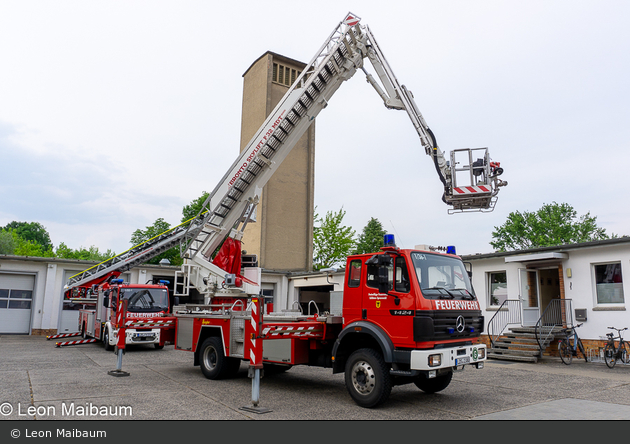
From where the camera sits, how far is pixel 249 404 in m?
7.26

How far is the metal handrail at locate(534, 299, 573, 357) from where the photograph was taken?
13.7 metres

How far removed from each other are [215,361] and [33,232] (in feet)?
285

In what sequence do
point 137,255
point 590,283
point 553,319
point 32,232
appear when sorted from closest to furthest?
point 590,283, point 553,319, point 137,255, point 32,232

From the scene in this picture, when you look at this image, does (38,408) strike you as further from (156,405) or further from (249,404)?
(249,404)

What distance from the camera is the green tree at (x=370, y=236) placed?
44.4 metres

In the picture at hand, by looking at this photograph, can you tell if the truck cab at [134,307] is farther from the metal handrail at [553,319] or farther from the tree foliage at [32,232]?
the tree foliage at [32,232]

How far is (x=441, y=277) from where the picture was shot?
24.7ft

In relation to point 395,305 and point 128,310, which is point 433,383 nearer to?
point 395,305

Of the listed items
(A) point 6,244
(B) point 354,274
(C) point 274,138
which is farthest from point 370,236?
(A) point 6,244

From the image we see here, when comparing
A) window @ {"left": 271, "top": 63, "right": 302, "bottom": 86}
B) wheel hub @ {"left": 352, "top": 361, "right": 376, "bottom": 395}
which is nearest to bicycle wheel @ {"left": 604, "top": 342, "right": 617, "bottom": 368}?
Result: wheel hub @ {"left": 352, "top": 361, "right": 376, "bottom": 395}

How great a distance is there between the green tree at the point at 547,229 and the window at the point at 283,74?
33.1 meters

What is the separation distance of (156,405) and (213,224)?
6.00 metres
